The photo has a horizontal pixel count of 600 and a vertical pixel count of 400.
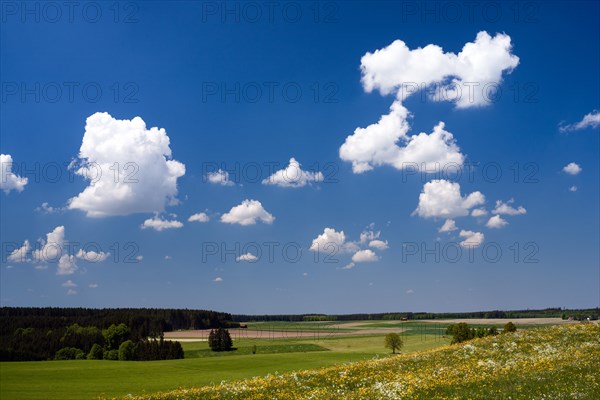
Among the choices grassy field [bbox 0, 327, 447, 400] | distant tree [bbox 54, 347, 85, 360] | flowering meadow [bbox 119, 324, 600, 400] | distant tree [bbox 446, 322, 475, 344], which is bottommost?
distant tree [bbox 54, 347, 85, 360]

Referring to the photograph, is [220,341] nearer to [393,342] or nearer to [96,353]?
[96,353]

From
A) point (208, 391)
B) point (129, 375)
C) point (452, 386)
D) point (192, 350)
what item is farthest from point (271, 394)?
point (192, 350)

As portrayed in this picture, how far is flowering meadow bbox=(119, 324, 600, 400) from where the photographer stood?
2167cm

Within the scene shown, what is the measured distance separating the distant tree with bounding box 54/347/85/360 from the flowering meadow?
13626 cm

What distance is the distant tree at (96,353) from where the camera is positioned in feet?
471

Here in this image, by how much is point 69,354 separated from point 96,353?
1090cm

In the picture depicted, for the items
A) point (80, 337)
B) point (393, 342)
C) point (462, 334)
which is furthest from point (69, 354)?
point (462, 334)

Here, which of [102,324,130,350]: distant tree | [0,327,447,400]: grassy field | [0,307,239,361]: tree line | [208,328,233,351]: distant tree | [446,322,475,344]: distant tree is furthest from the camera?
[208,328,233,351]: distant tree

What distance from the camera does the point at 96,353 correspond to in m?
145

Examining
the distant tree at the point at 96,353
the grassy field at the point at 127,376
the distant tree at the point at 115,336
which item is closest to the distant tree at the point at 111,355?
the distant tree at the point at 96,353

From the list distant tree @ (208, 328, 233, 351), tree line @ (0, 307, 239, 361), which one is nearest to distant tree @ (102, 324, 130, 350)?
tree line @ (0, 307, 239, 361)

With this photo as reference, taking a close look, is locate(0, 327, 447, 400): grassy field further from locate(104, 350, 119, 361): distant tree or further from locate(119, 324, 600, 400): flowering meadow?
locate(104, 350, 119, 361): distant tree

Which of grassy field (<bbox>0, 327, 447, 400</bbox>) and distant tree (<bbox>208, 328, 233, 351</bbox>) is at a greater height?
grassy field (<bbox>0, 327, 447, 400</bbox>)

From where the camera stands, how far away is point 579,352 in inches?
1257
